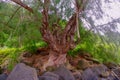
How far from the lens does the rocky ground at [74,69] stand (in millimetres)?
3133

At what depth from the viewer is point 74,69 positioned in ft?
11.6

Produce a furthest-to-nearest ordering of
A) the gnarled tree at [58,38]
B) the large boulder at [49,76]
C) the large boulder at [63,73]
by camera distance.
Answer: the gnarled tree at [58,38], the large boulder at [63,73], the large boulder at [49,76]

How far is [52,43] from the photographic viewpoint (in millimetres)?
3367

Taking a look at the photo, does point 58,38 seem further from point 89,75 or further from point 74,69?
point 89,75

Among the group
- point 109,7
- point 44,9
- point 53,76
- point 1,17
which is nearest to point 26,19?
point 44,9

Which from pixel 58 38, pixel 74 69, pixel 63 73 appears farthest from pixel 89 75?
pixel 58 38

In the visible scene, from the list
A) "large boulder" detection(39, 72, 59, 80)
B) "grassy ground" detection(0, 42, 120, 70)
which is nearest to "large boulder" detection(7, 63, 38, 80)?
"large boulder" detection(39, 72, 59, 80)

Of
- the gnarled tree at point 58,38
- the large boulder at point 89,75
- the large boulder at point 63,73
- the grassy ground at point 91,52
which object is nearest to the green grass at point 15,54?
the grassy ground at point 91,52

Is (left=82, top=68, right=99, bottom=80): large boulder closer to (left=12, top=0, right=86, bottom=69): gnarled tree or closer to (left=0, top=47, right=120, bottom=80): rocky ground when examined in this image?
(left=0, top=47, right=120, bottom=80): rocky ground

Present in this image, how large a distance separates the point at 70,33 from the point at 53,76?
27.3 inches

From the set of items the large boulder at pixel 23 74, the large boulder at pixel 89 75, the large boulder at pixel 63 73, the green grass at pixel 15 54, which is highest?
the green grass at pixel 15 54

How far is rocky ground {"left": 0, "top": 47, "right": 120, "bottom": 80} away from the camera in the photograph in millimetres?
3133

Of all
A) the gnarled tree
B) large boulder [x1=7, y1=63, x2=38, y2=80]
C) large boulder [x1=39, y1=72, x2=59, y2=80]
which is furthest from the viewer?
the gnarled tree

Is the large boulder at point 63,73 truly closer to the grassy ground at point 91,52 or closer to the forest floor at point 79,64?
the forest floor at point 79,64
